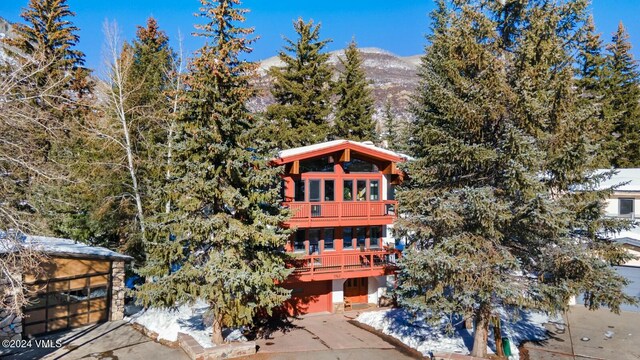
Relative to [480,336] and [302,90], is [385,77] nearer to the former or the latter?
[302,90]

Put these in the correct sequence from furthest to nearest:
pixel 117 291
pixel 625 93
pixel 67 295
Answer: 1. pixel 625 93
2. pixel 117 291
3. pixel 67 295

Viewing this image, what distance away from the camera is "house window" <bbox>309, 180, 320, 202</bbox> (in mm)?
19781

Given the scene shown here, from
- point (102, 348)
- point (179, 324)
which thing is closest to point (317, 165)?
point (179, 324)

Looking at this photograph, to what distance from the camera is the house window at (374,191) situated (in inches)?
834

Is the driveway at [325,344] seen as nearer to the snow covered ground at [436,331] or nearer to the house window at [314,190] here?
the snow covered ground at [436,331]

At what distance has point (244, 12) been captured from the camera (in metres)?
14.8

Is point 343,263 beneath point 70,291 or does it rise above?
above

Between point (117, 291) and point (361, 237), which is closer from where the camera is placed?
point (117, 291)

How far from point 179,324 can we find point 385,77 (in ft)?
445

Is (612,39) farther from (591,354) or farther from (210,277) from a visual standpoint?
(210,277)

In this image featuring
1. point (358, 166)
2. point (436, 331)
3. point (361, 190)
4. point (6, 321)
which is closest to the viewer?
point (6, 321)

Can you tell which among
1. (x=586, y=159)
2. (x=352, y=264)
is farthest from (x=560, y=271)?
(x=352, y=264)

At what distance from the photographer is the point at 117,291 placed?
63.5 ft

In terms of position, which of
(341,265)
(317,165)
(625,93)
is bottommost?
(341,265)
